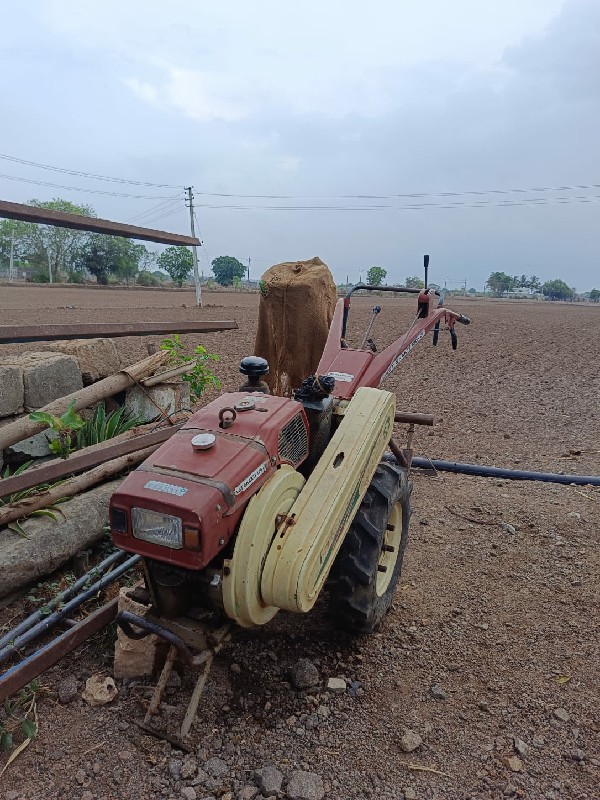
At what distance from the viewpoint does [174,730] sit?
255cm

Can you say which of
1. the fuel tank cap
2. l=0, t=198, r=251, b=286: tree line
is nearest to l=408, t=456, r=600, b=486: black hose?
the fuel tank cap

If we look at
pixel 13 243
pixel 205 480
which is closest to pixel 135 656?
pixel 205 480

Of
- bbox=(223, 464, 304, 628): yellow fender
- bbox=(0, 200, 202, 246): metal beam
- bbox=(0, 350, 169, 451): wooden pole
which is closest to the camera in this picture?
bbox=(223, 464, 304, 628): yellow fender

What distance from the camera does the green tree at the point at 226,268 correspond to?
80569 mm

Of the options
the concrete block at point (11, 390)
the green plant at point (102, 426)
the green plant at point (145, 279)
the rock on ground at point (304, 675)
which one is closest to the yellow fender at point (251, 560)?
the rock on ground at point (304, 675)

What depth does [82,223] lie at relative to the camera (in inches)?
142

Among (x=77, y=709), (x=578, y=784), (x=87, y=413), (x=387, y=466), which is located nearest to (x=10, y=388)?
(x=87, y=413)

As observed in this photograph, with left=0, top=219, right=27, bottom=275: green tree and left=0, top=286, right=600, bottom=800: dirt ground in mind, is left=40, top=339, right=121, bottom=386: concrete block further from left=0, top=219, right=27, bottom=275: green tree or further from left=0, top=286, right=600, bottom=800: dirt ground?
left=0, top=219, right=27, bottom=275: green tree

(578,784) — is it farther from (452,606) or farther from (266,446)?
(266,446)

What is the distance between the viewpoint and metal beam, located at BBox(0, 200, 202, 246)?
316 centimetres

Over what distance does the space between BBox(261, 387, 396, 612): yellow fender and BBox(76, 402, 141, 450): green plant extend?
8.33ft

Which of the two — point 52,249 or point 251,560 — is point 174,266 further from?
point 251,560

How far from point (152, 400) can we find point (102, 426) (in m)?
0.56

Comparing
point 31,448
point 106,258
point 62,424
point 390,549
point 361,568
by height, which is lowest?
point 390,549
